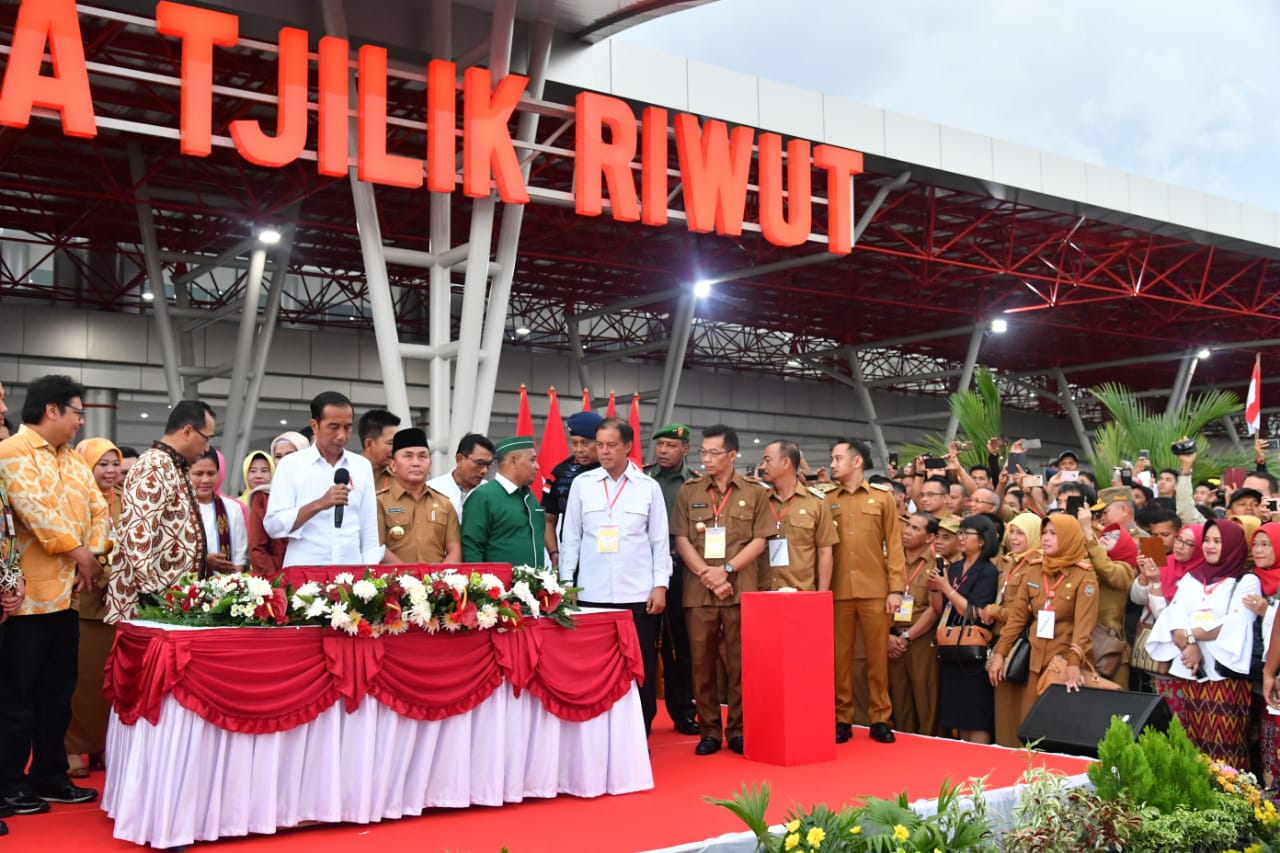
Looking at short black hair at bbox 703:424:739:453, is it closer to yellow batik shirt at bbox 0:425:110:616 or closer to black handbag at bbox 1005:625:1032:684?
black handbag at bbox 1005:625:1032:684

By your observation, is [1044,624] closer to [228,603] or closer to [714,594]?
[714,594]

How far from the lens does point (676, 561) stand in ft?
20.9

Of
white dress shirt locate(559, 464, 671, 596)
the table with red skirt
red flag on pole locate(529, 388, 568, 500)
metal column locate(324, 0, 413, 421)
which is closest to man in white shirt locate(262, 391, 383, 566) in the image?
the table with red skirt

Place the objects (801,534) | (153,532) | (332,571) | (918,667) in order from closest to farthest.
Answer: (332,571) < (153,532) < (801,534) < (918,667)

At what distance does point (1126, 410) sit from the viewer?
1067 cm

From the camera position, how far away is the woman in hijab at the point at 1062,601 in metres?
5.91

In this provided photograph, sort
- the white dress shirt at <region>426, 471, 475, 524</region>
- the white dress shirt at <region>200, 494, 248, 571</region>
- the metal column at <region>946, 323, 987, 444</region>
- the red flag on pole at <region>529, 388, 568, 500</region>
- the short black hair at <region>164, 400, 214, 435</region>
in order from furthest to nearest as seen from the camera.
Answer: the metal column at <region>946, 323, 987, 444</region>, the red flag on pole at <region>529, 388, 568, 500</region>, the white dress shirt at <region>426, 471, 475, 524</region>, the white dress shirt at <region>200, 494, 248, 571</region>, the short black hair at <region>164, 400, 214, 435</region>

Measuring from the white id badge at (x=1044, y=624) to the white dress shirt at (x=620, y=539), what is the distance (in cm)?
195

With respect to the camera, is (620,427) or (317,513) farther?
(620,427)

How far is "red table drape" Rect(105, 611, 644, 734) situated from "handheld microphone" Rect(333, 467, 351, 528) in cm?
74

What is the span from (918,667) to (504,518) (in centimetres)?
273

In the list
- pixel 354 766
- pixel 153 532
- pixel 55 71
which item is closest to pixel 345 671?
pixel 354 766

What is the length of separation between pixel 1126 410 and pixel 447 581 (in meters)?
8.14

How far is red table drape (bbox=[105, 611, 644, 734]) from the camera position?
157 inches
